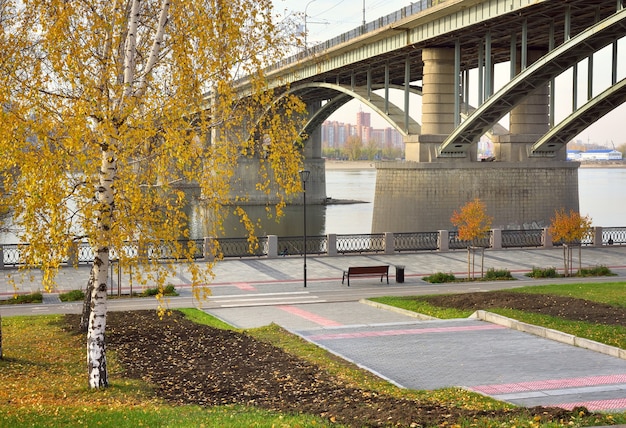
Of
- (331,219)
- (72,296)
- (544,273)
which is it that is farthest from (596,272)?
(331,219)

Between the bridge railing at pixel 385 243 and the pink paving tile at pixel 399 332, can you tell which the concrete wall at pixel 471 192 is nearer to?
the bridge railing at pixel 385 243

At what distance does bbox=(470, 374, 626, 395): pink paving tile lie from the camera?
1203cm

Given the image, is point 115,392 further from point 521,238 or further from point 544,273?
point 521,238

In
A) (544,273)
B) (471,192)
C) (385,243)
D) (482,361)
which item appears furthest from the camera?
(471,192)

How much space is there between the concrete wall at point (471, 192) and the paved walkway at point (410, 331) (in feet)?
35.2

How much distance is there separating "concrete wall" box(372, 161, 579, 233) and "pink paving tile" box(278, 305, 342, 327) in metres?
21.7

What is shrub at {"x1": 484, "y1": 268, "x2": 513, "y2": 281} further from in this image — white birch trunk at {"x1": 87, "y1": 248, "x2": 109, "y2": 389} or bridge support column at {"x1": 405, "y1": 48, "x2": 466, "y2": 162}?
white birch trunk at {"x1": 87, "y1": 248, "x2": 109, "y2": 389}

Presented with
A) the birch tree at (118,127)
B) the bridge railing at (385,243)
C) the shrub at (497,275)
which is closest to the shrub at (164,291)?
the bridge railing at (385,243)

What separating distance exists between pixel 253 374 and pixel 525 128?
36.0 m

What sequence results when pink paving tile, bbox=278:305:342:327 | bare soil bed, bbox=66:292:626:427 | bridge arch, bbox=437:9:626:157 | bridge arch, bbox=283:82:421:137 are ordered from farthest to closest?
bridge arch, bbox=283:82:421:137 < bridge arch, bbox=437:9:626:157 < pink paving tile, bbox=278:305:342:327 < bare soil bed, bbox=66:292:626:427

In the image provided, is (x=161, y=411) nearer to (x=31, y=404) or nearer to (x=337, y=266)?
(x=31, y=404)

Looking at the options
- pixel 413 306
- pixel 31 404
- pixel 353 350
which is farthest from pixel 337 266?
pixel 31 404

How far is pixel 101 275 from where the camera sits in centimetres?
1234

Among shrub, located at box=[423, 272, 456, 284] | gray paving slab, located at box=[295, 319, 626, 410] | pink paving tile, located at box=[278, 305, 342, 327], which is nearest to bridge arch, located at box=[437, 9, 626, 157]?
shrub, located at box=[423, 272, 456, 284]
